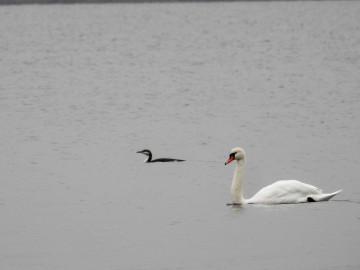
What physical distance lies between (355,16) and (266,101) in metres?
86.5

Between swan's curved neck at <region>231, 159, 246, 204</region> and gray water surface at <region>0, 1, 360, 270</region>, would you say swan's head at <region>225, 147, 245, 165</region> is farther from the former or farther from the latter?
gray water surface at <region>0, 1, 360, 270</region>

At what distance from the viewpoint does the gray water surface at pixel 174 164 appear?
1352 centimetres

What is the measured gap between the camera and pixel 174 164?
20.8m

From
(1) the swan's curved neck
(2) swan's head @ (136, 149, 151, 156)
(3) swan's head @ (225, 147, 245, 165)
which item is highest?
(2) swan's head @ (136, 149, 151, 156)

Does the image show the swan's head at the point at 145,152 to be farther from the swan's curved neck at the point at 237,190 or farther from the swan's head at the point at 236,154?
the swan's curved neck at the point at 237,190

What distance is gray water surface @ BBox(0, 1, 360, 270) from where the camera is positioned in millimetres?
13516

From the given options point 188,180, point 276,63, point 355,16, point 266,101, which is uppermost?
point 355,16

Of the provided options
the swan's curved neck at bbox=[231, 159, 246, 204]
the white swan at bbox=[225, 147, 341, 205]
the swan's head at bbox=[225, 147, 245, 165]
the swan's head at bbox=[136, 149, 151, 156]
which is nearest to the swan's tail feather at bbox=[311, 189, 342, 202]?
the white swan at bbox=[225, 147, 341, 205]

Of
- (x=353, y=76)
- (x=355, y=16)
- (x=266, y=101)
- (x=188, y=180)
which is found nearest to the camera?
(x=188, y=180)

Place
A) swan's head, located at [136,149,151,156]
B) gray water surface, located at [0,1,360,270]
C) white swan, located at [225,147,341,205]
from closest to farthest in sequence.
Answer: gray water surface, located at [0,1,360,270] < white swan, located at [225,147,341,205] < swan's head, located at [136,149,151,156]

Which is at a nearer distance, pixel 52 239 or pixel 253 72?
pixel 52 239

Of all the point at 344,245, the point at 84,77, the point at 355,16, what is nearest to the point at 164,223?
the point at 344,245

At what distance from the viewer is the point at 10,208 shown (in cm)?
1617

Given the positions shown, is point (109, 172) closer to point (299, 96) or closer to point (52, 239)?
point (52, 239)
